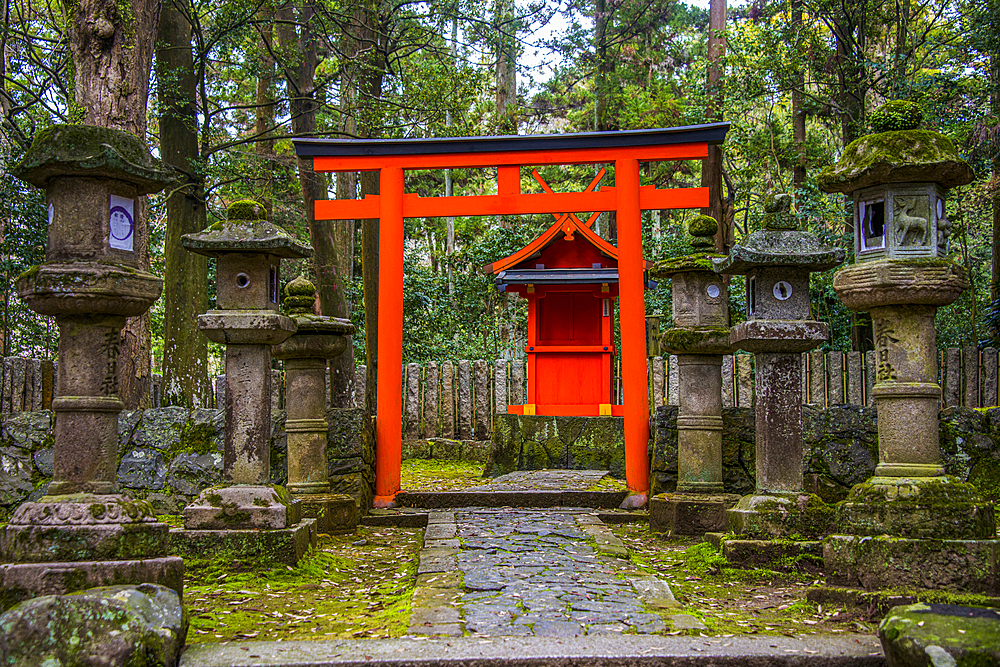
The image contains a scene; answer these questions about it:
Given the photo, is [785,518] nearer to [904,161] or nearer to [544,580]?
[544,580]

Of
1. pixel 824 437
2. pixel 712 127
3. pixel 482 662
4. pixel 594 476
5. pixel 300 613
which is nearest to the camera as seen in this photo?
pixel 482 662

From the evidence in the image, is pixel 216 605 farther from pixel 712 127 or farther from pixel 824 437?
pixel 712 127

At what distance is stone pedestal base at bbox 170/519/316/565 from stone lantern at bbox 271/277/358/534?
1.47 m

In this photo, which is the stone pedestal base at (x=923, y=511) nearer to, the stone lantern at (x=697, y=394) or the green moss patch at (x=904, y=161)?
the green moss patch at (x=904, y=161)

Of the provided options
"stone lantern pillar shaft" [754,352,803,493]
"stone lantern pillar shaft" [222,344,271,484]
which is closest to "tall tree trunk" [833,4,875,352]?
"stone lantern pillar shaft" [754,352,803,493]

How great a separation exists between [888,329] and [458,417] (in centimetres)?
921

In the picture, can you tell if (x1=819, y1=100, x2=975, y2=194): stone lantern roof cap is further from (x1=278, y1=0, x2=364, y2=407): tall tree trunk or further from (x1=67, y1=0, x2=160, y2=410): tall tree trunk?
(x1=278, y1=0, x2=364, y2=407): tall tree trunk

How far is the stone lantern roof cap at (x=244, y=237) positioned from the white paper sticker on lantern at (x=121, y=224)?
3.67 feet

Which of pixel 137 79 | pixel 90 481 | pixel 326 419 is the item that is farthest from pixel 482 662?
pixel 137 79

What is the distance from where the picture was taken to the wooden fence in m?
9.84

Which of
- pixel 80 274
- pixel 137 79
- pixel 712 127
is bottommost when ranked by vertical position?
pixel 80 274

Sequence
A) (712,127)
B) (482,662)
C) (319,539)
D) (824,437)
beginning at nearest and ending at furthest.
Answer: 1. (482,662)
2. (319,539)
3. (824,437)
4. (712,127)

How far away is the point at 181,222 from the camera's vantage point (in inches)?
429

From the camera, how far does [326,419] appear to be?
285 inches
